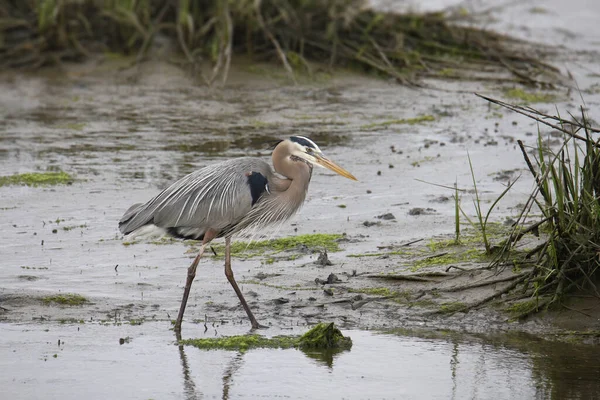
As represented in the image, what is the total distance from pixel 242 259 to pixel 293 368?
2246 millimetres

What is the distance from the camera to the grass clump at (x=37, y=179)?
9.84m

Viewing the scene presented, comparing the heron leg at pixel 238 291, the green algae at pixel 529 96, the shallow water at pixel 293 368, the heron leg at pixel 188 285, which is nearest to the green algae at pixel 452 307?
the shallow water at pixel 293 368

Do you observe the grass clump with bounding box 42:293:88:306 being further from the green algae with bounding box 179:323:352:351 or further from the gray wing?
the green algae with bounding box 179:323:352:351

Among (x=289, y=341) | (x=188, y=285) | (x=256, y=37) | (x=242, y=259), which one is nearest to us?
(x=289, y=341)

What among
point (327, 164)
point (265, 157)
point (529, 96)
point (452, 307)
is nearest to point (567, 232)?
point (452, 307)

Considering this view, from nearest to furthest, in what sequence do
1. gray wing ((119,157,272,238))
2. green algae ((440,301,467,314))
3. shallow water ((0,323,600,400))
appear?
1. shallow water ((0,323,600,400))
2. green algae ((440,301,467,314))
3. gray wing ((119,157,272,238))

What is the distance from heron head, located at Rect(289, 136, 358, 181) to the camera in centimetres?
702

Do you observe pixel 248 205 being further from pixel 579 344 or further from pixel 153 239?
pixel 579 344

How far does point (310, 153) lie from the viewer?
707 cm

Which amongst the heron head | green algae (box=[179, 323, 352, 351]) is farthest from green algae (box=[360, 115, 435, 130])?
green algae (box=[179, 323, 352, 351])

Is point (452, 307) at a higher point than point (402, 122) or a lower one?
lower

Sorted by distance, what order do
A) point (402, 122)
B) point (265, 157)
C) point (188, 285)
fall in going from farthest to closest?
point (402, 122) → point (265, 157) → point (188, 285)

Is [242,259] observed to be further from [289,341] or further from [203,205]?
[289,341]

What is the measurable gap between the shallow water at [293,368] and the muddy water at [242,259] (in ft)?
0.05
